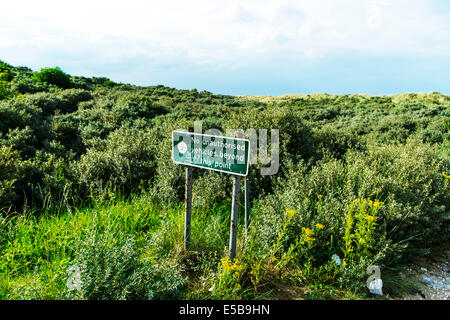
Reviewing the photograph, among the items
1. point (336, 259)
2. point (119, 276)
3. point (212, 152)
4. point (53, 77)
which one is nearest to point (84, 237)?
point (119, 276)

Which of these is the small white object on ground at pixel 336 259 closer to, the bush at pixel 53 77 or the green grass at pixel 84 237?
the green grass at pixel 84 237

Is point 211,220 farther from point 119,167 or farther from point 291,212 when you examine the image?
point 119,167

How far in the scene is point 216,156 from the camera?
136 inches

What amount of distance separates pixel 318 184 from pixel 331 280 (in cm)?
150

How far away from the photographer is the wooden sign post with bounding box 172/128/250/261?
10.8ft

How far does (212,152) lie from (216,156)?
0.07 metres

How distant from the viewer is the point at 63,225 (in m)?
3.91

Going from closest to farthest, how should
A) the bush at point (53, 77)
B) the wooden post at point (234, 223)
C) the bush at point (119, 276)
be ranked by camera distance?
the bush at point (119, 276), the wooden post at point (234, 223), the bush at point (53, 77)

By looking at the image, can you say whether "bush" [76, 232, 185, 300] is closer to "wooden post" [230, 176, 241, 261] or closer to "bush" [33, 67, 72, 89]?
"wooden post" [230, 176, 241, 261]

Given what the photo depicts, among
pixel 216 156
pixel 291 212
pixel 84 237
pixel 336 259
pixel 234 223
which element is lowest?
pixel 336 259

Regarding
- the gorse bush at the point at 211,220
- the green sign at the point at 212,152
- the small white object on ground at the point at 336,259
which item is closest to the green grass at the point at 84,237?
the gorse bush at the point at 211,220

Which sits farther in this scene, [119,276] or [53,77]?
[53,77]

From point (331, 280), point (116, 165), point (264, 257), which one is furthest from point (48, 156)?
point (331, 280)

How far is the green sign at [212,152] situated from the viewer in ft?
Result: 10.7
